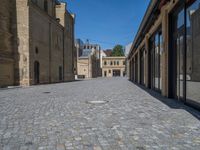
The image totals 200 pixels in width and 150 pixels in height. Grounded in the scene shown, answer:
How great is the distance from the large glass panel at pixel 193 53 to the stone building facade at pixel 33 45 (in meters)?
17.8

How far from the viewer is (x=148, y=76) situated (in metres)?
18.1

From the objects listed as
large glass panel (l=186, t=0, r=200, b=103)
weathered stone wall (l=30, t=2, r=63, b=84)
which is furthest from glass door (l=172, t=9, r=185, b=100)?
weathered stone wall (l=30, t=2, r=63, b=84)

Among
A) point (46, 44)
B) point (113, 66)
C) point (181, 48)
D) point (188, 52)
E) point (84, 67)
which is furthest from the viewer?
point (113, 66)

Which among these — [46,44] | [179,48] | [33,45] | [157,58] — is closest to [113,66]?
[46,44]

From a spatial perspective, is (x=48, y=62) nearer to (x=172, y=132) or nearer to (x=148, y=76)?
(x=148, y=76)

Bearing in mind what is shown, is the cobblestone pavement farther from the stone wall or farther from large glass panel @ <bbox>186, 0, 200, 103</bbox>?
the stone wall

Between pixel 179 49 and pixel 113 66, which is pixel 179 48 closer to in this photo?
pixel 179 49

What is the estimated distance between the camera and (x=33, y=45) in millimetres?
26109

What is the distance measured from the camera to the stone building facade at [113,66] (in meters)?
89.7

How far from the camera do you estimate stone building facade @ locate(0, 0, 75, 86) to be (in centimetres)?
2444

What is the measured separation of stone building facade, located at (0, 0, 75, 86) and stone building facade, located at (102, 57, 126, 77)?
53.0 meters

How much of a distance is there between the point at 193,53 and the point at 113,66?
8309 centimetres

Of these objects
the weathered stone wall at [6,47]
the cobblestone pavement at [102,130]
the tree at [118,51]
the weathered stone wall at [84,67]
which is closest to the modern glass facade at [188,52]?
the cobblestone pavement at [102,130]

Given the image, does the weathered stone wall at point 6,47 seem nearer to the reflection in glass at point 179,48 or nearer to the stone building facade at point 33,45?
the stone building facade at point 33,45
